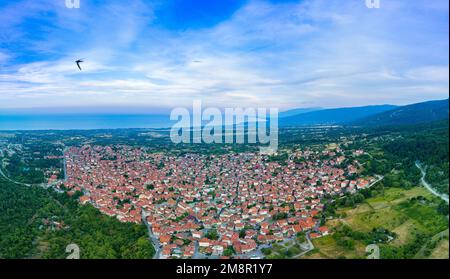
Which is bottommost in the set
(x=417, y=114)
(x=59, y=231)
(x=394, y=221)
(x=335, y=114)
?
(x=59, y=231)

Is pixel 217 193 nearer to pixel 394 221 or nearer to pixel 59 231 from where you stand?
pixel 59 231

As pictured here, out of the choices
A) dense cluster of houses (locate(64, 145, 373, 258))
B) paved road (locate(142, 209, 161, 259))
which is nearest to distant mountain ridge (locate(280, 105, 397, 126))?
dense cluster of houses (locate(64, 145, 373, 258))

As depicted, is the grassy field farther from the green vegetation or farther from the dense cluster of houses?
the green vegetation

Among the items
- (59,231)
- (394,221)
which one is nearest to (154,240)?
(59,231)

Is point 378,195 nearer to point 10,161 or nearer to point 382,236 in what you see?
point 382,236

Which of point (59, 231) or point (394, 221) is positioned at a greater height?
point (394, 221)
